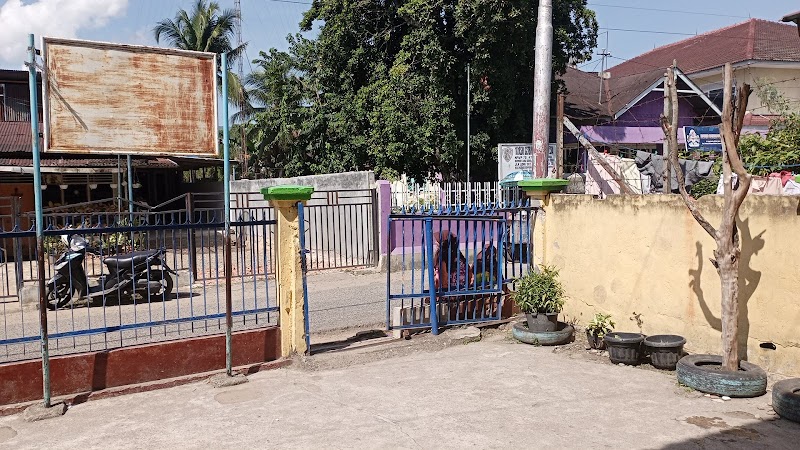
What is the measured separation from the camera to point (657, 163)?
10539 millimetres

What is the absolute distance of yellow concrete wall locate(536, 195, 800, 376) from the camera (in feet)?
18.0

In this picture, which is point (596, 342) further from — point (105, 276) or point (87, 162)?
point (87, 162)

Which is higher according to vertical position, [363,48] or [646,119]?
[363,48]

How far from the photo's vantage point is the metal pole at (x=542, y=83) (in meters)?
11.8

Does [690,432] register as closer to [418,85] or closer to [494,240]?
[494,240]

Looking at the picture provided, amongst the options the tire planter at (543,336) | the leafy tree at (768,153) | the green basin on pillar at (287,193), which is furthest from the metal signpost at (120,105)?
the leafy tree at (768,153)

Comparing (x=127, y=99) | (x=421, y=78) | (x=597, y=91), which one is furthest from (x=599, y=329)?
(x=597, y=91)

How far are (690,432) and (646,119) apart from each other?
17.6 m

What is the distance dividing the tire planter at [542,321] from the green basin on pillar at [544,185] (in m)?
1.76

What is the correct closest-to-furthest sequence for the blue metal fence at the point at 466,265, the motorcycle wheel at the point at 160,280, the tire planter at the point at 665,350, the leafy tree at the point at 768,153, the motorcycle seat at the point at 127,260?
the tire planter at the point at 665,350 → the blue metal fence at the point at 466,265 → the leafy tree at the point at 768,153 → the motorcycle seat at the point at 127,260 → the motorcycle wheel at the point at 160,280

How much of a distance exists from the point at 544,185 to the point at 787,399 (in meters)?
3.90

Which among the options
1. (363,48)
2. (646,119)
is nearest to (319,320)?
(363,48)

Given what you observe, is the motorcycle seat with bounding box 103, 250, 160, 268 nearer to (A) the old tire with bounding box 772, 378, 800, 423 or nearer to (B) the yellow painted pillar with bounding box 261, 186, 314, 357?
(B) the yellow painted pillar with bounding box 261, 186, 314, 357

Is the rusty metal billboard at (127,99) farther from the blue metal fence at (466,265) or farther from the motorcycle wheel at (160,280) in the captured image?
the motorcycle wheel at (160,280)
